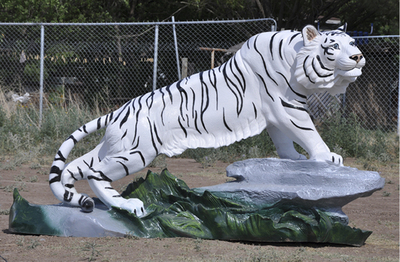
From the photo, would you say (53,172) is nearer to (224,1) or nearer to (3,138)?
(3,138)

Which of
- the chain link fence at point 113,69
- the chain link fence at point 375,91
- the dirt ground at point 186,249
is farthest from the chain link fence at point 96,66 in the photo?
the dirt ground at point 186,249

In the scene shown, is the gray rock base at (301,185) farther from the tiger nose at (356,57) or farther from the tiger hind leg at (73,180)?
the tiger hind leg at (73,180)

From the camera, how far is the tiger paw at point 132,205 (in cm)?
429

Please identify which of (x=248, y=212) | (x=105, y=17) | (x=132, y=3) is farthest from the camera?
(x=132, y=3)

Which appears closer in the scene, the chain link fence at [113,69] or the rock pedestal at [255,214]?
the rock pedestal at [255,214]

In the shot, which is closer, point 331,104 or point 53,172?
point 53,172

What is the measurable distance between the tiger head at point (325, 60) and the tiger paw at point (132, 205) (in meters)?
1.81

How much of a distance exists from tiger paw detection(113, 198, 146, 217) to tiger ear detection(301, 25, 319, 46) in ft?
6.77

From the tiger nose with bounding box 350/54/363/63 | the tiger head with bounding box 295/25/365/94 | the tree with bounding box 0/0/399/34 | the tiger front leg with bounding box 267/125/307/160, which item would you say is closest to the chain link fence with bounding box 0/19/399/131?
the tree with bounding box 0/0/399/34

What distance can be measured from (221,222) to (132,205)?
0.80 m

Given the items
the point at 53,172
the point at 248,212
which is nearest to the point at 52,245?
the point at 53,172

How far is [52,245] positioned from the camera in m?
4.06

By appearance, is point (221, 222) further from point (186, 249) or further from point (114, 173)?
point (114, 173)

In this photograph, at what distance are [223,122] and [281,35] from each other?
98 centimetres
